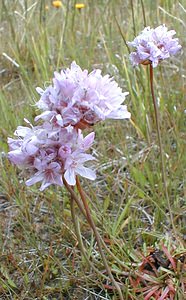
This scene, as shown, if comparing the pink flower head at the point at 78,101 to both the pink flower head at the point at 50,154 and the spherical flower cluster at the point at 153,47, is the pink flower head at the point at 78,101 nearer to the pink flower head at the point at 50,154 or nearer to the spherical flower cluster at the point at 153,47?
the pink flower head at the point at 50,154

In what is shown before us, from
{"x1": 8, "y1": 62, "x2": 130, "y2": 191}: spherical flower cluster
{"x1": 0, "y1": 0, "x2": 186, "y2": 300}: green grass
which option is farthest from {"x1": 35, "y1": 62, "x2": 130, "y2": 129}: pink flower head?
{"x1": 0, "y1": 0, "x2": 186, "y2": 300}: green grass

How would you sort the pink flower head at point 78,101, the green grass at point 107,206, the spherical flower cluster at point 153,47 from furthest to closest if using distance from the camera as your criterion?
the green grass at point 107,206
the spherical flower cluster at point 153,47
the pink flower head at point 78,101

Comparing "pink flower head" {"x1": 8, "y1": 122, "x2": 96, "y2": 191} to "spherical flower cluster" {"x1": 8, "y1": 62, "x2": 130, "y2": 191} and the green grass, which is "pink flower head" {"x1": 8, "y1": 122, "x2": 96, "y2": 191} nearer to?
"spherical flower cluster" {"x1": 8, "y1": 62, "x2": 130, "y2": 191}

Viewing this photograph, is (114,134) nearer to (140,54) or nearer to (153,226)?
(153,226)

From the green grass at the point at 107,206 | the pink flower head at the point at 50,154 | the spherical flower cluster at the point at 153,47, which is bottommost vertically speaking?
the green grass at the point at 107,206

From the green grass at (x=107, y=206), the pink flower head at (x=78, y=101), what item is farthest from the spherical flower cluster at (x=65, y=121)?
the green grass at (x=107, y=206)

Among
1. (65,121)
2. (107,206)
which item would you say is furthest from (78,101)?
(107,206)

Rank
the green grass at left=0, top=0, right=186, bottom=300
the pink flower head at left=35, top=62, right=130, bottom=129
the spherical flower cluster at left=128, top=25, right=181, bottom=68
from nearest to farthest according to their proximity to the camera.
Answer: the pink flower head at left=35, top=62, right=130, bottom=129, the spherical flower cluster at left=128, top=25, right=181, bottom=68, the green grass at left=0, top=0, right=186, bottom=300

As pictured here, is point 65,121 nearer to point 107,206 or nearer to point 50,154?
point 50,154
